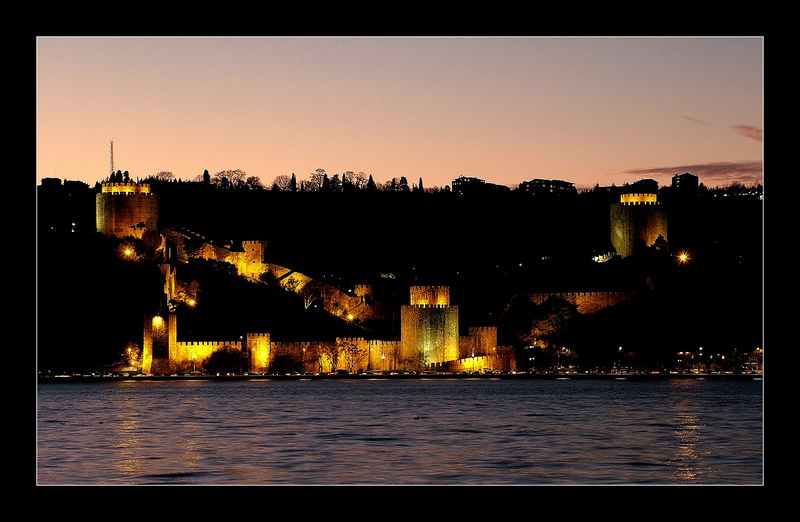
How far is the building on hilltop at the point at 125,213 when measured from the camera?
7381cm

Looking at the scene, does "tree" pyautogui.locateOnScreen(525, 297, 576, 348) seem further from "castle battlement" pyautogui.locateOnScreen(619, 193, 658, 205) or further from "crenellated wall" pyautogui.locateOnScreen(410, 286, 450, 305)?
"castle battlement" pyautogui.locateOnScreen(619, 193, 658, 205)

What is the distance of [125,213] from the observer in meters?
74.0

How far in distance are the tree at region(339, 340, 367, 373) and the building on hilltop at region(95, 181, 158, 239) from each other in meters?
13.4

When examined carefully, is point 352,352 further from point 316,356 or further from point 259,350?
point 259,350

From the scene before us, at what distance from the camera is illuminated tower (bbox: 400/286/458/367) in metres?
61.8

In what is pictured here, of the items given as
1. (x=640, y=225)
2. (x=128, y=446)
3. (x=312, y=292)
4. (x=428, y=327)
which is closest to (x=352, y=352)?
(x=428, y=327)

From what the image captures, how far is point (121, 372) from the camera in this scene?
6612 cm

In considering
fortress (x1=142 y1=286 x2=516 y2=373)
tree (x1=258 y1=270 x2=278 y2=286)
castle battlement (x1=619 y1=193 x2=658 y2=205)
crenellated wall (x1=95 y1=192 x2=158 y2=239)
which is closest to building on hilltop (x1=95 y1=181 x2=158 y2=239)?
crenellated wall (x1=95 y1=192 x2=158 y2=239)

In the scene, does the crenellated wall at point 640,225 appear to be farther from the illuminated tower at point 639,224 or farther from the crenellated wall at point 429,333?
the crenellated wall at point 429,333

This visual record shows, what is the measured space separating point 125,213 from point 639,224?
24349mm

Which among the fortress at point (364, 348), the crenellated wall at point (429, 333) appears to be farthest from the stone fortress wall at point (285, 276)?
the crenellated wall at point (429, 333)

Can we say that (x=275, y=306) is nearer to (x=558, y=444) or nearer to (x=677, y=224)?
(x=558, y=444)

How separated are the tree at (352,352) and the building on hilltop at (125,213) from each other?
44.1 ft
